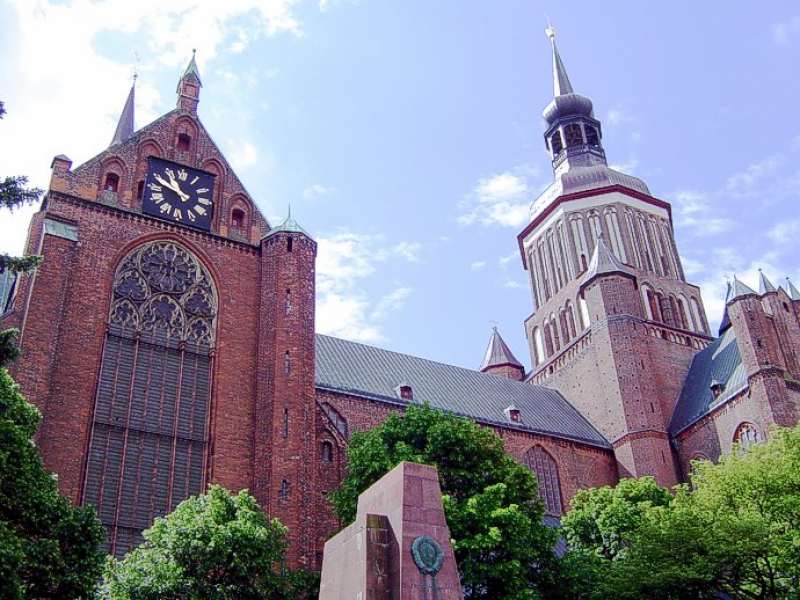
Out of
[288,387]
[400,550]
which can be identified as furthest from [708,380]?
[400,550]

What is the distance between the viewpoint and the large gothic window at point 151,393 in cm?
2328

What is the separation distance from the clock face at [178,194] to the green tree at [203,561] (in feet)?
39.7

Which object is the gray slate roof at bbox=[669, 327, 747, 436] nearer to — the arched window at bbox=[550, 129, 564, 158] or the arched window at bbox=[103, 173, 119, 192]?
the arched window at bbox=[550, 129, 564, 158]

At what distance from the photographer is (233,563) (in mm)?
18219

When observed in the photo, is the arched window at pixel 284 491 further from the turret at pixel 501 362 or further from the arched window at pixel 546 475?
the turret at pixel 501 362

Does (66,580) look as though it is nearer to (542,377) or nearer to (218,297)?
(218,297)

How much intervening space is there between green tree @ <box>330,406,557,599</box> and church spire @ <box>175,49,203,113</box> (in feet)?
47.2

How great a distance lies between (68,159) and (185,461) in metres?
10.3

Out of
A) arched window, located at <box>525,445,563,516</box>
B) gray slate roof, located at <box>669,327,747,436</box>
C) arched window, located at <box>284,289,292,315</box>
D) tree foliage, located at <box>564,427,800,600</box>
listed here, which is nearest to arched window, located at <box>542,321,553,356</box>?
gray slate roof, located at <box>669,327,747,436</box>

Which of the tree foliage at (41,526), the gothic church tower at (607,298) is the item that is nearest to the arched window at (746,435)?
Result: the gothic church tower at (607,298)

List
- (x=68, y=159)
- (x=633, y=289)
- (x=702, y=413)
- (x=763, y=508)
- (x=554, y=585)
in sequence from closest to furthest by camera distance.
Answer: (x=554, y=585)
(x=763, y=508)
(x=68, y=159)
(x=702, y=413)
(x=633, y=289)

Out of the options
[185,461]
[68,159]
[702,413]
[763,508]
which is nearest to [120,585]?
[185,461]

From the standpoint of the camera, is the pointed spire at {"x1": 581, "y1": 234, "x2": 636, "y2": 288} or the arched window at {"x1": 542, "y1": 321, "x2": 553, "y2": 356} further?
the arched window at {"x1": 542, "y1": 321, "x2": 553, "y2": 356}

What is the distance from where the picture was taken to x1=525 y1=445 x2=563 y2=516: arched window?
3700 centimetres
